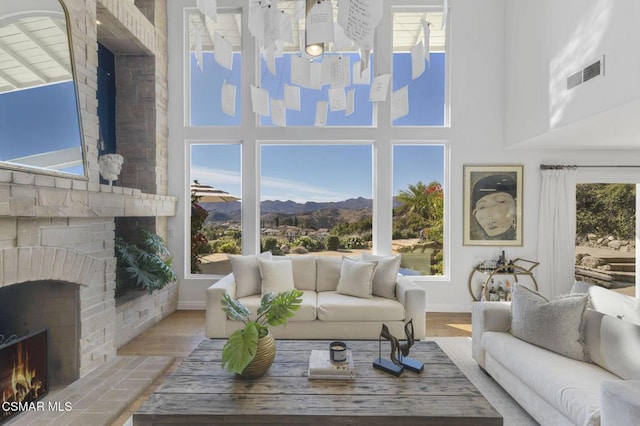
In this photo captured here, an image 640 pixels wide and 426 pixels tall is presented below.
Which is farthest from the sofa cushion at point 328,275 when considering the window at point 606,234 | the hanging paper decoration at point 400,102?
the window at point 606,234

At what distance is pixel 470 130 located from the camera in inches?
169

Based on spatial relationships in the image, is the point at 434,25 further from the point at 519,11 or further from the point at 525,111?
Answer: the point at 525,111

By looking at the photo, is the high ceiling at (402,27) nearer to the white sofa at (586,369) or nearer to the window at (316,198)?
the window at (316,198)

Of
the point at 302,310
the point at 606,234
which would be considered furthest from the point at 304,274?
the point at 606,234

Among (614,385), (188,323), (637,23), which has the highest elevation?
(637,23)

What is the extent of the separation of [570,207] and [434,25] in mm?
3002

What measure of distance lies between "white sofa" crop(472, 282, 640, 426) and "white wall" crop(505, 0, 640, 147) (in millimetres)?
1490

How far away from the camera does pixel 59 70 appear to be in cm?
240

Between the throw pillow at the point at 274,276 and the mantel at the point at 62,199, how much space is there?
1412 mm

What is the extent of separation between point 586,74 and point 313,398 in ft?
10.9

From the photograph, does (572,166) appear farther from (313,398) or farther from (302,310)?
(313,398)

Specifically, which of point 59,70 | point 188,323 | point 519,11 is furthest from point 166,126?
point 519,11

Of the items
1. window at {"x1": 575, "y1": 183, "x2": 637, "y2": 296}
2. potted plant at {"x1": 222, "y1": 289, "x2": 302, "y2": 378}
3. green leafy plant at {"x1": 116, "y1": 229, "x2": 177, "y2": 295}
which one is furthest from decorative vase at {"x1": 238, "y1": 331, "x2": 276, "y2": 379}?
window at {"x1": 575, "y1": 183, "x2": 637, "y2": 296}

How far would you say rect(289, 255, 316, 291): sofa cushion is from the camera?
367cm
